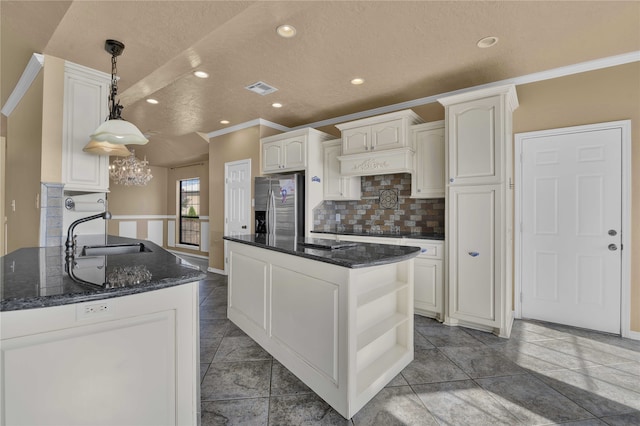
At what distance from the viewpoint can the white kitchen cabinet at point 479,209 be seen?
9.19 ft

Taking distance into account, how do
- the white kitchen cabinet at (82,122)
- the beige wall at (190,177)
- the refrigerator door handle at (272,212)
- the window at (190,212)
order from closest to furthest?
the white kitchen cabinet at (82,122), the refrigerator door handle at (272,212), the beige wall at (190,177), the window at (190,212)

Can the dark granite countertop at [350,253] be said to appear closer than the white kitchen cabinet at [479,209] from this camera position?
Yes

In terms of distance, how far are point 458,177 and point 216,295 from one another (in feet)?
11.0

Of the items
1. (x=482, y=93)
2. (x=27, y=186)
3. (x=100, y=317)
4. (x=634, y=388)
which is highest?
(x=482, y=93)

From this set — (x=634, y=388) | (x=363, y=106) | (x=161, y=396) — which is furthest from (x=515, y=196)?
(x=161, y=396)

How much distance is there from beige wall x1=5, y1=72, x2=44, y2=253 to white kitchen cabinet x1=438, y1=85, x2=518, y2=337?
12.7 feet

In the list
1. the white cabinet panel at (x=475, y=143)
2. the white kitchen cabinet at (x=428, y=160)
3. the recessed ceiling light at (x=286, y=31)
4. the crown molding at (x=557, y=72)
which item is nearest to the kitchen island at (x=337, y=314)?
the white cabinet panel at (x=475, y=143)

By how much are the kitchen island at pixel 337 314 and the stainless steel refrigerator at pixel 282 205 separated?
1.74m

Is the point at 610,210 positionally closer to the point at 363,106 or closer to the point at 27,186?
the point at 363,106

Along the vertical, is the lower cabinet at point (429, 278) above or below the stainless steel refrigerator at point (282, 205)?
below

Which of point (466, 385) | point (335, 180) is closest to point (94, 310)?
point (466, 385)

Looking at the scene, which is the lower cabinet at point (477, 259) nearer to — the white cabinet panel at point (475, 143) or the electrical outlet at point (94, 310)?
the white cabinet panel at point (475, 143)

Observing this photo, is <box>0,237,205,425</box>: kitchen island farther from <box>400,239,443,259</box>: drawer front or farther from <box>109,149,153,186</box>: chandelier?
<box>109,149,153,186</box>: chandelier

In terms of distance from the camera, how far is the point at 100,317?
1.14 meters
